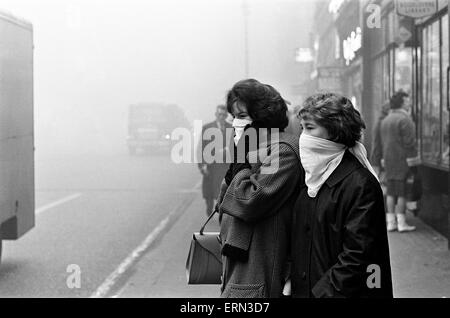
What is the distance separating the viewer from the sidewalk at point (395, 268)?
7.28 metres

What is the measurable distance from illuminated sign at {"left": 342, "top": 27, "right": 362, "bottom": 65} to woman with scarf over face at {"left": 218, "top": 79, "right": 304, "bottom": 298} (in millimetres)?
13989

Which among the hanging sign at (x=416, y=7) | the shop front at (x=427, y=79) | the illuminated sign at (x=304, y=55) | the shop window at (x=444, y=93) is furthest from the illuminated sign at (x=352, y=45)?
the illuminated sign at (x=304, y=55)

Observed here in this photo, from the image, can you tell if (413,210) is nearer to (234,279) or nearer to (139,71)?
(234,279)

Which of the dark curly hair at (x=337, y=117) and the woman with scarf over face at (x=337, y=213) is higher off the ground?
the dark curly hair at (x=337, y=117)

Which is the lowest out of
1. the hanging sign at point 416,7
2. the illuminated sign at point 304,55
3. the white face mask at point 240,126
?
the white face mask at point 240,126

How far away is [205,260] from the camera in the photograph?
12.4ft

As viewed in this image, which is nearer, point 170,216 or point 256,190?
point 256,190

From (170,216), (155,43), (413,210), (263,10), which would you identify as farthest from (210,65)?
(413,210)

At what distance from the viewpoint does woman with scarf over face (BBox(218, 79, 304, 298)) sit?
333cm

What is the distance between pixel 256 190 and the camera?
10.9ft

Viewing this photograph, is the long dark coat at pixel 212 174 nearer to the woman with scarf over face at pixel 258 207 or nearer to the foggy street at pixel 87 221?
the foggy street at pixel 87 221

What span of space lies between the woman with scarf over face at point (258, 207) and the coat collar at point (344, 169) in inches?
6.1

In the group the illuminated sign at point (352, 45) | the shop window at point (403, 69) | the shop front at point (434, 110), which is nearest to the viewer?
the shop front at point (434, 110)
